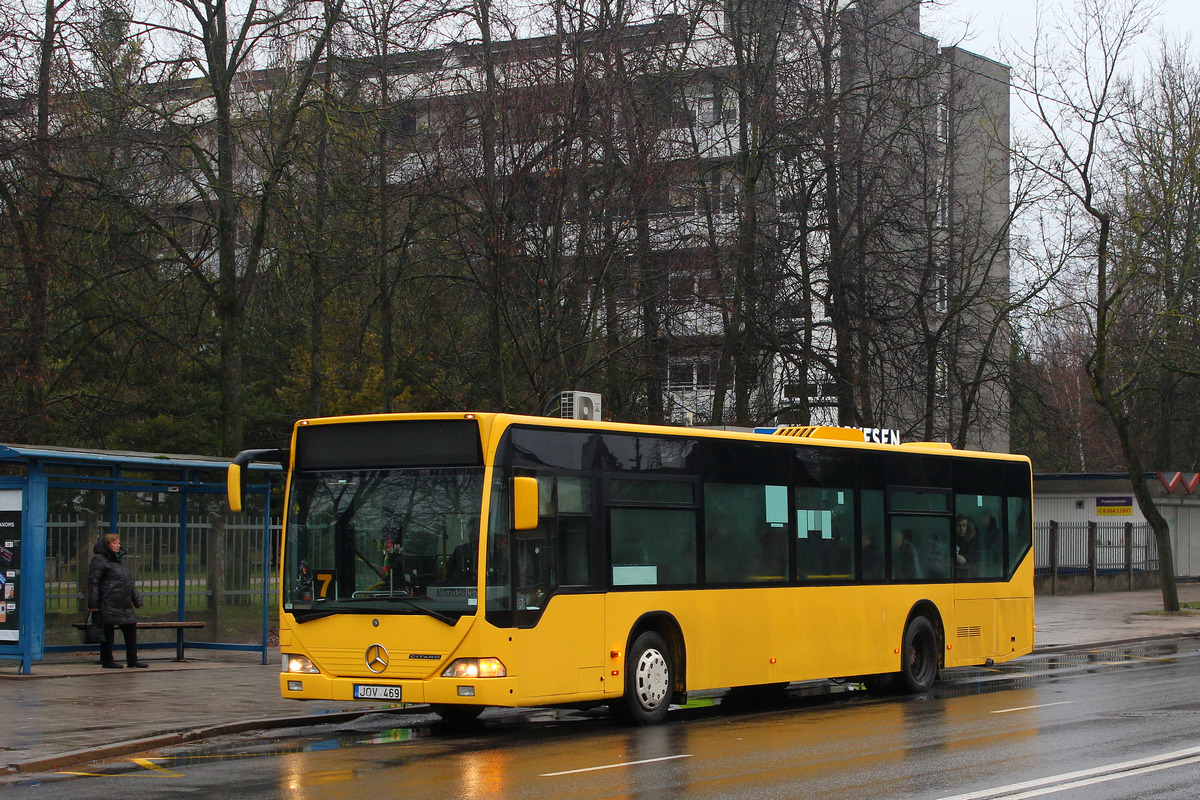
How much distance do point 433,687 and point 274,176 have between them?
12373 millimetres

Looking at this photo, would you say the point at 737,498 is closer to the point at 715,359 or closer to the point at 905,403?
the point at 715,359

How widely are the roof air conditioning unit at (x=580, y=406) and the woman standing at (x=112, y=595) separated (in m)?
A: 6.30

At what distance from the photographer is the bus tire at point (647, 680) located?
12.4 meters

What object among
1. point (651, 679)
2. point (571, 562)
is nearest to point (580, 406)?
point (571, 562)

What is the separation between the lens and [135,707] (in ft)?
43.4

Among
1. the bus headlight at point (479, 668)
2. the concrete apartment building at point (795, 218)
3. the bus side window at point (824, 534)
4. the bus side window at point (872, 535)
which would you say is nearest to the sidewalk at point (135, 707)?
the bus headlight at point (479, 668)

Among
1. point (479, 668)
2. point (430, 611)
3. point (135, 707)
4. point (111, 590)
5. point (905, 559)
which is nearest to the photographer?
point (479, 668)

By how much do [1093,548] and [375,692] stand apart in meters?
30.1

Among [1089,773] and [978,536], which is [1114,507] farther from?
[1089,773]

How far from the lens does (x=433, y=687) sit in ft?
36.7

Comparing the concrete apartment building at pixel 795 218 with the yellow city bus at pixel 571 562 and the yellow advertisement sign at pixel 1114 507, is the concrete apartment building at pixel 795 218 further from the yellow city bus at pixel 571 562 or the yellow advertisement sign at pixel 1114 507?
the yellow advertisement sign at pixel 1114 507

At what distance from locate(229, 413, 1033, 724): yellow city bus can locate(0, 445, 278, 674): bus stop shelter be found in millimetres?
5001

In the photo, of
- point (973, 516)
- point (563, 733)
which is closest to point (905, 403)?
point (973, 516)

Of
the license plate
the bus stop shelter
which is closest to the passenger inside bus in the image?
the license plate
